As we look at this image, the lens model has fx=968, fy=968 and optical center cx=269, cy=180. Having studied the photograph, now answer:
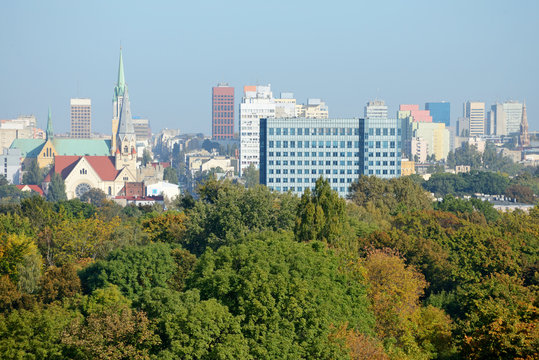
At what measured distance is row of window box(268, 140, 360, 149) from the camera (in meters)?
131

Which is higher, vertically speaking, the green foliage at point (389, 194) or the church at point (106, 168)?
the green foliage at point (389, 194)

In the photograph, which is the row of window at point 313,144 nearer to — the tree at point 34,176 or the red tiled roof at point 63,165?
the red tiled roof at point 63,165

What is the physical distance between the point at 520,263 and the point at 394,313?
12.2 m

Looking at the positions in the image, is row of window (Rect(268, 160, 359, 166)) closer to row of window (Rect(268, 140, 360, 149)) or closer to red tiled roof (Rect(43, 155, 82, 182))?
row of window (Rect(268, 140, 360, 149))

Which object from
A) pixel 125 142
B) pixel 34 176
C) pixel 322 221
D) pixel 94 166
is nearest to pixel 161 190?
pixel 125 142

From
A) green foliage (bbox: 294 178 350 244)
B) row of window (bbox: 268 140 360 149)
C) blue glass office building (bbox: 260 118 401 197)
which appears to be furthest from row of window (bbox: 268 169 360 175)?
green foliage (bbox: 294 178 350 244)

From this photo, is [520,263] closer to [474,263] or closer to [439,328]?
[474,263]

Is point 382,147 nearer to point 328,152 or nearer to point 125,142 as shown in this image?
point 328,152

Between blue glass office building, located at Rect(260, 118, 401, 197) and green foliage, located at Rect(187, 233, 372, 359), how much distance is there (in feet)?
297

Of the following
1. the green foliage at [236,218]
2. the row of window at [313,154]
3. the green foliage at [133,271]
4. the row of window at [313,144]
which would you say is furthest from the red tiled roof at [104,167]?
the green foliage at [133,271]

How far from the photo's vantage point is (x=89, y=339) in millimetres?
31609

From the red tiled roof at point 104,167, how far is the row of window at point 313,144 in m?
52.3

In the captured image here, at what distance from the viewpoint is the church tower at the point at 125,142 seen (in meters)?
177

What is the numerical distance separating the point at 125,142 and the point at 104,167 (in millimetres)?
5931
